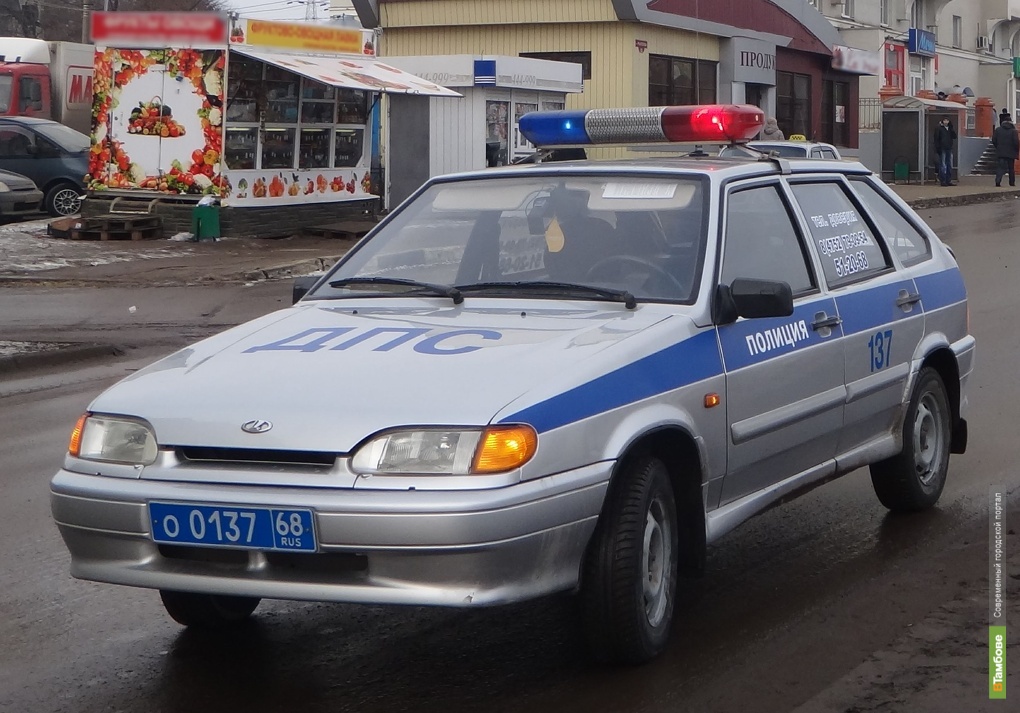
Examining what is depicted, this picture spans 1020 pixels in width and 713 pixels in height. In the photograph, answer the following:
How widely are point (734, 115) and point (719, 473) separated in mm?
1843

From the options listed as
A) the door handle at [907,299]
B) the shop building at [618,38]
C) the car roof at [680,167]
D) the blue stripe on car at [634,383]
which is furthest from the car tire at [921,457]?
the shop building at [618,38]

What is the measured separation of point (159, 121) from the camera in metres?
21.4

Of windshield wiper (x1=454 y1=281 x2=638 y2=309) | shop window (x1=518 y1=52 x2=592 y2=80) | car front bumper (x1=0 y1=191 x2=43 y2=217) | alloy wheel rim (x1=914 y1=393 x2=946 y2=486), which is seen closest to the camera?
windshield wiper (x1=454 y1=281 x2=638 y2=309)

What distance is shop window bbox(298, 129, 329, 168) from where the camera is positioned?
75.4ft

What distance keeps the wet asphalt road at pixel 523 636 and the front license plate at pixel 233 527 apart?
1.78 ft

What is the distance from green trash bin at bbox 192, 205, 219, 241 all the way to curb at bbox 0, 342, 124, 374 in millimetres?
8937

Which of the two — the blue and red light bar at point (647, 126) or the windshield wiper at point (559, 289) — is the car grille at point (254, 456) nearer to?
the windshield wiper at point (559, 289)

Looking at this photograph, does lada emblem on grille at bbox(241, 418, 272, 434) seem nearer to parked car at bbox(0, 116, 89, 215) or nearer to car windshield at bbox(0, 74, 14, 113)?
parked car at bbox(0, 116, 89, 215)

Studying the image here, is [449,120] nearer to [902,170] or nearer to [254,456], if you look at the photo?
[902,170]

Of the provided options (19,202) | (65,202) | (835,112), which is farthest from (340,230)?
(835,112)

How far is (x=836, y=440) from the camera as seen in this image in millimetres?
5559

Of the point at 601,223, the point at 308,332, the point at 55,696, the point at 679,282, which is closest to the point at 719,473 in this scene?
the point at 679,282

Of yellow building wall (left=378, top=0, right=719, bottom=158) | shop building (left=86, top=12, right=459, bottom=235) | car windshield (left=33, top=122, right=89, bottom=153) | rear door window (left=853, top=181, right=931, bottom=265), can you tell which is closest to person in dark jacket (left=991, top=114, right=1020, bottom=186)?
yellow building wall (left=378, top=0, right=719, bottom=158)

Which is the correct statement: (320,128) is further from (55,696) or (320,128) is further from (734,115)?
(55,696)
